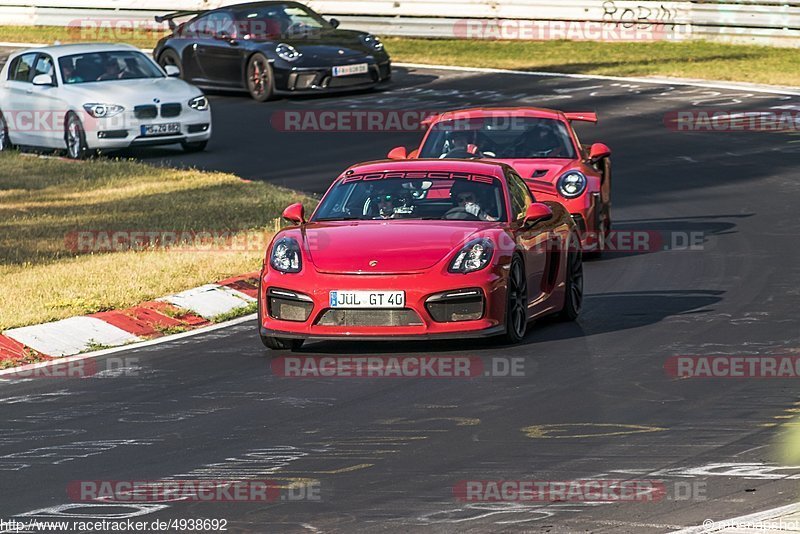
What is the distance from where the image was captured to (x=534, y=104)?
27.6 m

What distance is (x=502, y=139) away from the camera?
53.5 feet

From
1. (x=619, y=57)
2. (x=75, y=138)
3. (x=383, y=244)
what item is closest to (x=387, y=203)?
(x=383, y=244)

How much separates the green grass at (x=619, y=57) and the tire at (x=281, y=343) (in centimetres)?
1950

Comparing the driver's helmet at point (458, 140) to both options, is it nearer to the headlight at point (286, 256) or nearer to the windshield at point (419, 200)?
the windshield at point (419, 200)

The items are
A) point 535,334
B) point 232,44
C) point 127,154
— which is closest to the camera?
point 535,334

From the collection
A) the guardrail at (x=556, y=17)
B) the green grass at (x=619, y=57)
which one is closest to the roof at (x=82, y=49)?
the green grass at (x=619, y=57)

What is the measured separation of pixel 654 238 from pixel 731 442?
8.76 m

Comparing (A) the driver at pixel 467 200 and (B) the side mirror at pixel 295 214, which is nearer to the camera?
(B) the side mirror at pixel 295 214

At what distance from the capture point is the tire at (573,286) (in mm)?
12752

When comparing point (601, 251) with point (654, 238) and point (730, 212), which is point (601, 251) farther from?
point (730, 212)

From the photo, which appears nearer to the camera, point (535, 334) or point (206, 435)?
point (206, 435)

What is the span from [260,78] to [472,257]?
58.9 ft

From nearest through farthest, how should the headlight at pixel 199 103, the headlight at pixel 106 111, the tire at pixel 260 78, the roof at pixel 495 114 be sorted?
the roof at pixel 495 114 < the headlight at pixel 106 111 < the headlight at pixel 199 103 < the tire at pixel 260 78

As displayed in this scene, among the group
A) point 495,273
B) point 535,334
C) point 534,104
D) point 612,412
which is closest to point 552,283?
point 535,334
